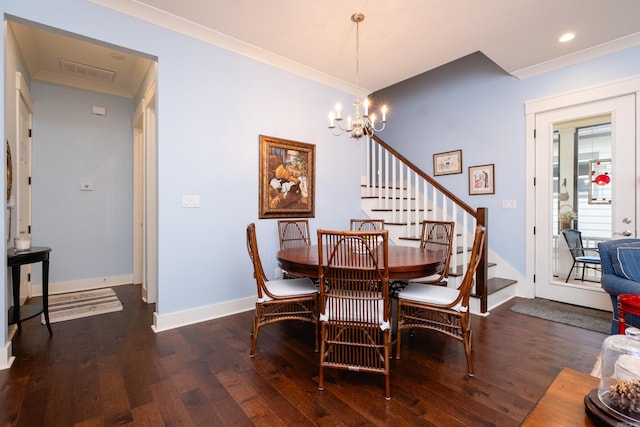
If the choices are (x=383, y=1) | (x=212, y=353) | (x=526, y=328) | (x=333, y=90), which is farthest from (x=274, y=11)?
(x=526, y=328)

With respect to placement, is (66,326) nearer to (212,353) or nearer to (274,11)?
(212,353)

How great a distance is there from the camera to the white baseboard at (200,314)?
9.26 ft

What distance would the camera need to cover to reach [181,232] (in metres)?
2.96

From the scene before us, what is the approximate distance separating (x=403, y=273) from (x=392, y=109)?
4241 mm

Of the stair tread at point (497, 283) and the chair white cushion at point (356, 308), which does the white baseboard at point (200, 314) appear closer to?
the chair white cushion at point (356, 308)

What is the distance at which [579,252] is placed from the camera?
3.51 metres

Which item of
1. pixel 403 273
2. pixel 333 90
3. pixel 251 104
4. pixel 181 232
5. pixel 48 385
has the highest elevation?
pixel 333 90

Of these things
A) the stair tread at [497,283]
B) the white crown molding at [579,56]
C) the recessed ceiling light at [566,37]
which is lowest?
the stair tread at [497,283]

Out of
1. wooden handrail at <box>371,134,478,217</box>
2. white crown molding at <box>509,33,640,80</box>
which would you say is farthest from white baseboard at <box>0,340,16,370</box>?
white crown molding at <box>509,33,640,80</box>

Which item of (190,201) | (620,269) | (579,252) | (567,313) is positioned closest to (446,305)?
(620,269)

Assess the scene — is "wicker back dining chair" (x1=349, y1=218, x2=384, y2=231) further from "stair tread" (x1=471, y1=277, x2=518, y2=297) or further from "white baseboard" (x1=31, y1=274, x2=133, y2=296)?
"white baseboard" (x1=31, y1=274, x2=133, y2=296)

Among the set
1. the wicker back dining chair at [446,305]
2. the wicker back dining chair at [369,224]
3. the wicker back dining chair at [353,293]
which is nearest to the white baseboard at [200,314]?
the wicker back dining chair at [369,224]

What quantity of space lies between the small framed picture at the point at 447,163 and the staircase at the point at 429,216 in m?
0.35

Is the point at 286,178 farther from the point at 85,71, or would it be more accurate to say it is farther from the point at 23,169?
the point at 23,169
